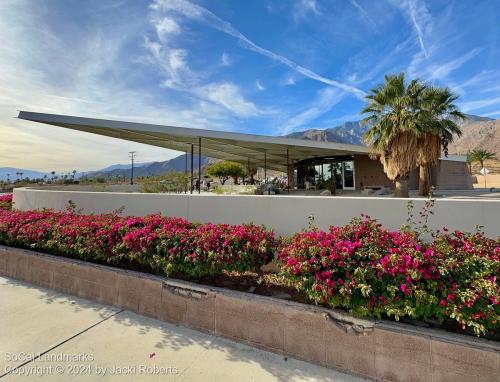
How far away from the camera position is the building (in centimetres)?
982

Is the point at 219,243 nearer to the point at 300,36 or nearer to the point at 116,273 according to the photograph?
the point at 116,273

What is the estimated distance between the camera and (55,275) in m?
4.70

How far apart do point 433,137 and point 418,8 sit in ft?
28.0

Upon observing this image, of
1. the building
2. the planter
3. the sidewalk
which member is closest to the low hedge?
the planter

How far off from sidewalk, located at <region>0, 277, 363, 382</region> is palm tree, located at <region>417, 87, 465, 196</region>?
1429cm

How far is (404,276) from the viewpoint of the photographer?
8.37 feet

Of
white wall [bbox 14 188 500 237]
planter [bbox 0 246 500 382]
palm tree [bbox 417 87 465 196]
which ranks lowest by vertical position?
planter [bbox 0 246 500 382]

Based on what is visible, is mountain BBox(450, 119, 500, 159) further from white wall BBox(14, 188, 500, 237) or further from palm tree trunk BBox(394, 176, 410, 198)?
white wall BBox(14, 188, 500, 237)

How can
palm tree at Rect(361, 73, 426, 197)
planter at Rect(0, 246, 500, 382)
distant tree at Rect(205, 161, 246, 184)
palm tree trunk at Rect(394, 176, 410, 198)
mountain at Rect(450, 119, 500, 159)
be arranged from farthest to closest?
mountain at Rect(450, 119, 500, 159) → distant tree at Rect(205, 161, 246, 184) → palm tree trunk at Rect(394, 176, 410, 198) → palm tree at Rect(361, 73, 426, 197) → planter at Rect(0, 246, 500, 382)

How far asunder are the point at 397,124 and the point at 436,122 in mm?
2539

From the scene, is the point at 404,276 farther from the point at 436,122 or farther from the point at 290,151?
the point at 290,151

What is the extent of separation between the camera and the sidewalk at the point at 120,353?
8.73 ft

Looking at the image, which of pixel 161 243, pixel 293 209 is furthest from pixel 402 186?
pixel 161 243

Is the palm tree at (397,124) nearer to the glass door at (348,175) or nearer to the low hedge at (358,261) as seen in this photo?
the glass door at (348,175)
